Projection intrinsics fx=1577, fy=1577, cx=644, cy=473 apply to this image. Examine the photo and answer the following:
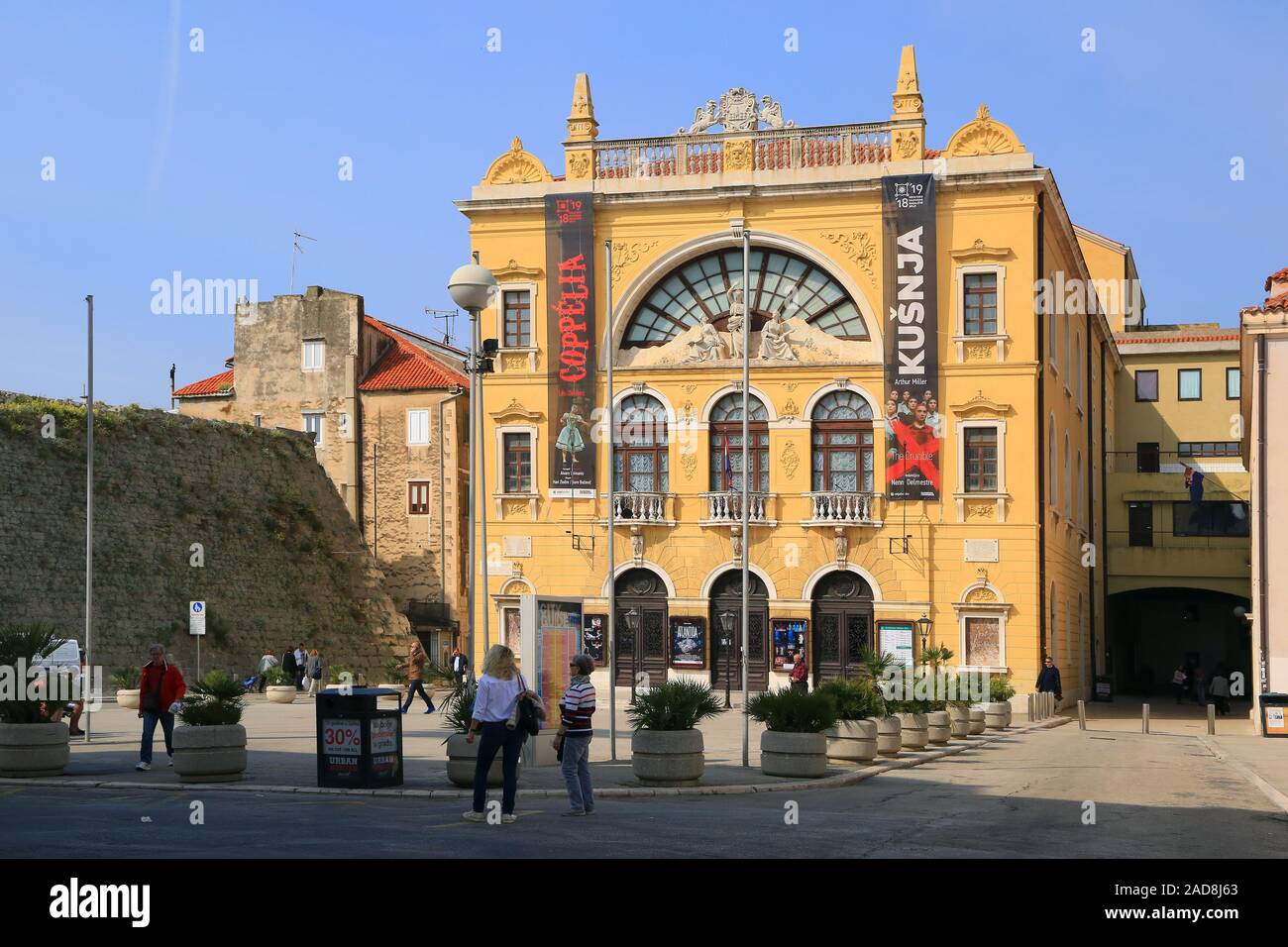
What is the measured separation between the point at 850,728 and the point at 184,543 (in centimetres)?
3137

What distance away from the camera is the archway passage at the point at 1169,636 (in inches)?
2687

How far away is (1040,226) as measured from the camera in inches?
1800

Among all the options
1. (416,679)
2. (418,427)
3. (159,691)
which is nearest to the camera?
(159,691)

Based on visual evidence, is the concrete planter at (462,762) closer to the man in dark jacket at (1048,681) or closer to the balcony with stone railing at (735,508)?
the man in dark jacket at (1048,681)

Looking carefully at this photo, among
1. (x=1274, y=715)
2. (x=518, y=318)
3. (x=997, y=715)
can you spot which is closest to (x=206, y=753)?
(x=997, y=715)

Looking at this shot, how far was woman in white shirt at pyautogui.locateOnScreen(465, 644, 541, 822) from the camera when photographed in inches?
580

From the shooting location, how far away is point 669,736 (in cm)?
1908

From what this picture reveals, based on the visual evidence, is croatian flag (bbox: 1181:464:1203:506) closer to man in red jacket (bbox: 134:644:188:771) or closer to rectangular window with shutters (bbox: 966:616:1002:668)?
rectangular window with shutters (bbox: 966:616:1002:668)

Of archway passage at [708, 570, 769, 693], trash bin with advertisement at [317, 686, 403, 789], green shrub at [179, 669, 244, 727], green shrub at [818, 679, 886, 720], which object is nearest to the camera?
trash bin with advertisement at [317, 686, 403, 789]

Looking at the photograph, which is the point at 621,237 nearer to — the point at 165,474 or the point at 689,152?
the point at 689,152

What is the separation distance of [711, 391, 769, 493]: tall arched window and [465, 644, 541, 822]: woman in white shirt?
107ft

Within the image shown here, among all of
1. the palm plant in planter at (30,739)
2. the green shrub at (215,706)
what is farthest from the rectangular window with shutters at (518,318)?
the green shrub at (215,706)

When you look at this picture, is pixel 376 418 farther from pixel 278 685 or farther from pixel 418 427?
pixel 278 685

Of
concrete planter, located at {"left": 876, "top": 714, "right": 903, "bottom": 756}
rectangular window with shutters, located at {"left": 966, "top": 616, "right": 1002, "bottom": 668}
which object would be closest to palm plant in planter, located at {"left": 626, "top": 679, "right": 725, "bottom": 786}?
concrete planter, located at {"left": 876, "top": 714, "right": 903, "bottom": 756}
